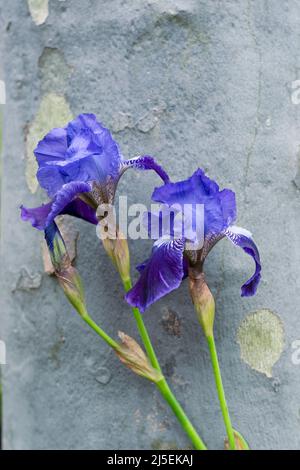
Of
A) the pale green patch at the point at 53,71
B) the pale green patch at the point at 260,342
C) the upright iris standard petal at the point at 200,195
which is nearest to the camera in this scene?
the upright iris standard petal at the point at 200,195

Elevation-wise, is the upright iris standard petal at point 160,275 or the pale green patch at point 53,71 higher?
the pale green patch at point 53,71

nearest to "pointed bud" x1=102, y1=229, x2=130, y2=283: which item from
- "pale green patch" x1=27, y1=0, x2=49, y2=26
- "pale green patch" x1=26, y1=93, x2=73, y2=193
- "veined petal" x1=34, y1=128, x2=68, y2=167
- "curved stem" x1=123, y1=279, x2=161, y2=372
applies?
"curved stem" x1=123, y1=279, x2=161, y2=372

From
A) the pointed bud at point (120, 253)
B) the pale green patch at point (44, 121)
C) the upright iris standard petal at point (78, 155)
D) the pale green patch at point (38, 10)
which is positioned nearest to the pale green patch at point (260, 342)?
→ the pointed bud at point (120, 253)

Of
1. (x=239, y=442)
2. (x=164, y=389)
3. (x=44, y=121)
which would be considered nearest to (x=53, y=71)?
(x=44, y=121)

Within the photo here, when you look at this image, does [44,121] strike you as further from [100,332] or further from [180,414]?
[180,414]

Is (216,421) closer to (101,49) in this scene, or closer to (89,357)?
(89,357)

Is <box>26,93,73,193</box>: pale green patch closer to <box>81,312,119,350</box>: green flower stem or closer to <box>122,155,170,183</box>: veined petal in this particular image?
<box>122,155,170,183</box>: veined petal

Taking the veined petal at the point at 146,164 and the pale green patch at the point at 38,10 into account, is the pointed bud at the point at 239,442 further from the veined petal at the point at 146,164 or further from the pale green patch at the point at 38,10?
the pale green patch at the point at 38,10
